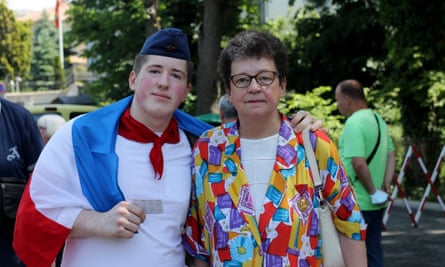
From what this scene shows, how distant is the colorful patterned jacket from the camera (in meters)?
2.89

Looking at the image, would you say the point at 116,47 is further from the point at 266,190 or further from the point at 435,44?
the point at 266,190

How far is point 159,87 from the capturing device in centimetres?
306

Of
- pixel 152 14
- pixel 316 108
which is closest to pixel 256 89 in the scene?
pixel 316 108

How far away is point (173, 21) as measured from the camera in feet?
63.4

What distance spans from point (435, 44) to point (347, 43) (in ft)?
14.9

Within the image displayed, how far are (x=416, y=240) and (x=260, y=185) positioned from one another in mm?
7661

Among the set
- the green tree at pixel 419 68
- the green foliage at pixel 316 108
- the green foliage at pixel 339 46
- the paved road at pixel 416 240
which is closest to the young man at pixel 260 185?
the paved road at pixel 416 240

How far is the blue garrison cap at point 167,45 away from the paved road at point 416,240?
20.2 feet

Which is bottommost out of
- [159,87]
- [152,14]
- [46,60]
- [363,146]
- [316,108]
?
[46,60]

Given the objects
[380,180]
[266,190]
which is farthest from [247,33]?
[380,180]

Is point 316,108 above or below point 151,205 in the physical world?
below

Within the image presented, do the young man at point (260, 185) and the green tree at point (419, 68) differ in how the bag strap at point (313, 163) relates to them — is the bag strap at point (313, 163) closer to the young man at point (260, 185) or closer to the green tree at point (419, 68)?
the young man at point (260, 185)

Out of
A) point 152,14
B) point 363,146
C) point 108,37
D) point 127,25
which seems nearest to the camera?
point 363,146

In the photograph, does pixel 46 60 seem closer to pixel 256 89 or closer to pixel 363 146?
pixel 363 146
